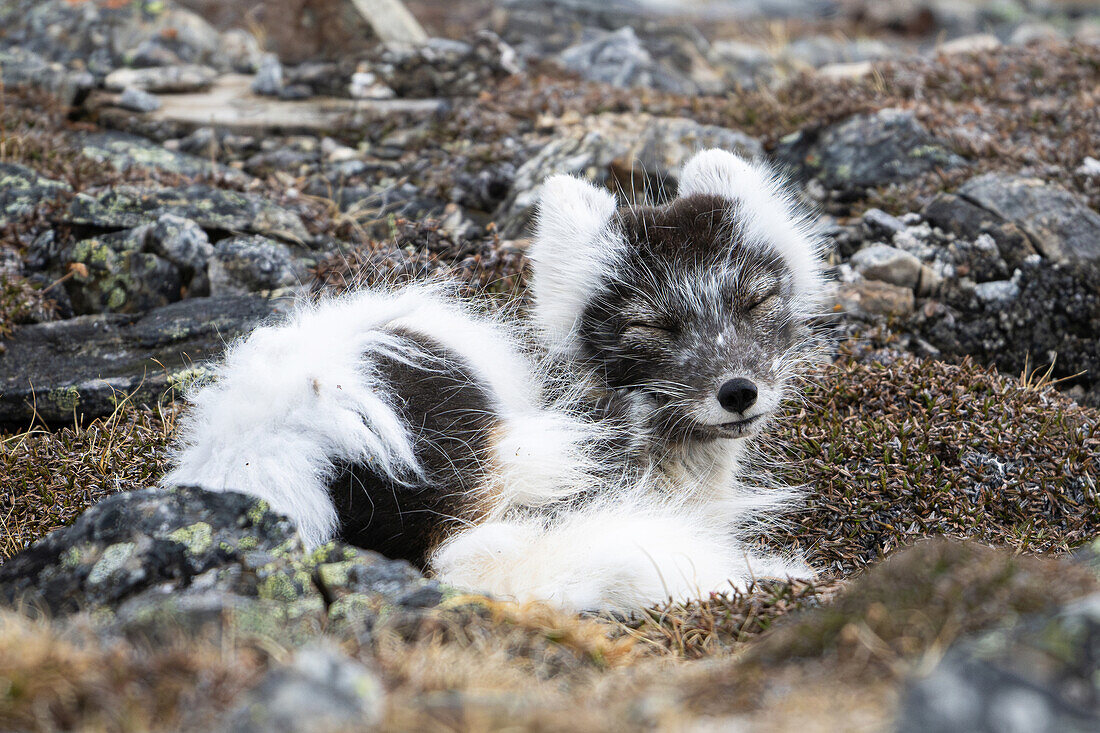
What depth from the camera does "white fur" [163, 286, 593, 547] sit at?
305 centimetres

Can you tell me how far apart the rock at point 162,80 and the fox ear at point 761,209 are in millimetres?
7714

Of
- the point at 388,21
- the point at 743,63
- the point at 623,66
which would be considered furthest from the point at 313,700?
the point at 743,63

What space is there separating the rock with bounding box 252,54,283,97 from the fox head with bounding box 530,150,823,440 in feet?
21.8

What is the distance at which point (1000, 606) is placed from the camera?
Answer: 1.87 m

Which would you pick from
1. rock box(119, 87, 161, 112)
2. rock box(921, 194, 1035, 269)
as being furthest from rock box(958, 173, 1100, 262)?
rock box(119, 87, 161, 112)

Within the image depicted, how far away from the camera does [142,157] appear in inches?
313

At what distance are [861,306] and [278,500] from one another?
177 inches

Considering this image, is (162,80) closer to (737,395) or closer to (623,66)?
(623,66)

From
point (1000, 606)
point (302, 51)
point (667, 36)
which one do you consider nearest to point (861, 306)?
point (1000, 606)

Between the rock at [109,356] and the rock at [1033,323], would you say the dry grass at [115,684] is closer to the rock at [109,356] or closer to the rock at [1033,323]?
the rock at [109,356]

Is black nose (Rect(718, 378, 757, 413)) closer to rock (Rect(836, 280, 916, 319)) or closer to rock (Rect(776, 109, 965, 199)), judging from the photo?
rock (Rect(836, 280, 916, 319))

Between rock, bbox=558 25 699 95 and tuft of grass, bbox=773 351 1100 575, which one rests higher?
rock, bbox=558 25 699 95

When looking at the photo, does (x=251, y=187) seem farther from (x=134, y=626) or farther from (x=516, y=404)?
(x=134, y=626)

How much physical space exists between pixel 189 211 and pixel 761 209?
4215 mm
